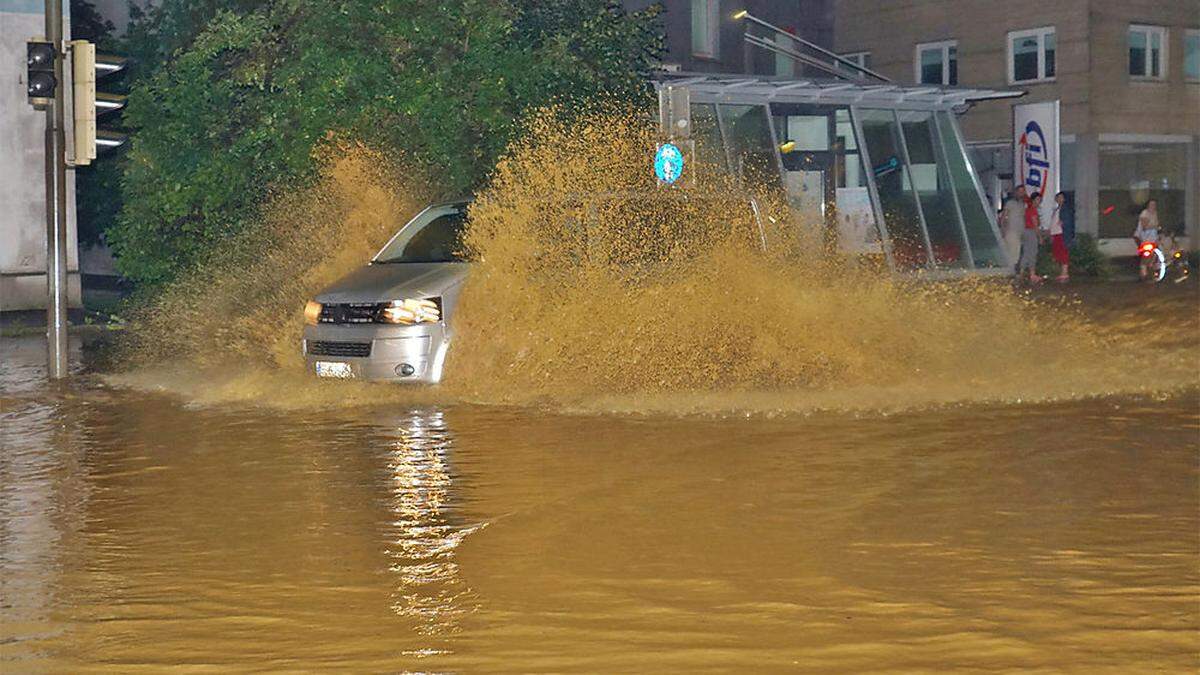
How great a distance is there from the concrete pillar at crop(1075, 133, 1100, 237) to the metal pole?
34157 millimetres

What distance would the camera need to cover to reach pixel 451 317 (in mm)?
15594

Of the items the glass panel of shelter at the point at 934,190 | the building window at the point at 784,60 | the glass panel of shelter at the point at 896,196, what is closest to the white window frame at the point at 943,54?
the building window at the point at 784,60

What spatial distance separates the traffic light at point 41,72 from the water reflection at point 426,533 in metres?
6.27

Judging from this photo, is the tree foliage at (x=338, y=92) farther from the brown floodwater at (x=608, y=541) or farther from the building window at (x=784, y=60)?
the building window at (x=784, y=60)

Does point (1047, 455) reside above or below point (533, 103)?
below

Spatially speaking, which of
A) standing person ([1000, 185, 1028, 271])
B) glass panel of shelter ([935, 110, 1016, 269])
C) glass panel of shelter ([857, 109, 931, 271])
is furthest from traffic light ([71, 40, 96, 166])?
glass panel of shelter ([935, 110, 1016, 269])

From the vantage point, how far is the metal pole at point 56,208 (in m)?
18.4

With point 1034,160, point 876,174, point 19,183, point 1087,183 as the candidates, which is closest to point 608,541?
point 19,183

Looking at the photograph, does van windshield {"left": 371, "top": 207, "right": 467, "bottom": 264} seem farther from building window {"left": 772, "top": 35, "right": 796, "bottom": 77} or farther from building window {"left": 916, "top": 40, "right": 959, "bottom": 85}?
building window {"left": 916, "top": 40, "right": 959, "bottom": 85}

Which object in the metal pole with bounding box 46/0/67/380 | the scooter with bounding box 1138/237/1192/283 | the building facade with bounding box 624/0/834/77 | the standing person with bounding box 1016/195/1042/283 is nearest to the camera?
the metal pole with bounding box 46/0/67/380

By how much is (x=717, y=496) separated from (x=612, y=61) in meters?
13.8

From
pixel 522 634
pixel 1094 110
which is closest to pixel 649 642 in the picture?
pixel 522 634

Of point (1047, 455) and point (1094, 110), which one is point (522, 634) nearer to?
point (1047, 455)

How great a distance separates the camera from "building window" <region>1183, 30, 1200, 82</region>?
50.9 m
